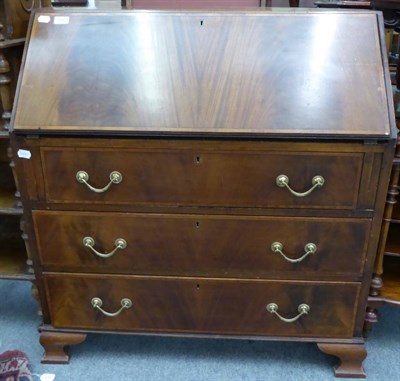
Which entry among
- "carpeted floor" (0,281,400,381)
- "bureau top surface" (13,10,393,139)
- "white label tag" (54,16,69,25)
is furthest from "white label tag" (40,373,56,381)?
"white label tag" (54,16,69,25)

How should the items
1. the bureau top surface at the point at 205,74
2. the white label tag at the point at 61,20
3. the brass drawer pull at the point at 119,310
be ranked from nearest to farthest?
1. the bureau top surface at the point at 205,74
2. the white label tag at the point at 61,20
3. the brass drawer pull at the point at 119,310

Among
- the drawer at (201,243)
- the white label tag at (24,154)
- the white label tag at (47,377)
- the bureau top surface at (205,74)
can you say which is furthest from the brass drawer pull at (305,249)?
the white label tag at (47,377)

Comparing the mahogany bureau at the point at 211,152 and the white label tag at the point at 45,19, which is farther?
the white label tag at the point at 45,19

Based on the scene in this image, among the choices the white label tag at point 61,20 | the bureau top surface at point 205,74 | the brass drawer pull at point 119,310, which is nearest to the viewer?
the bureau top surface at point 205,74

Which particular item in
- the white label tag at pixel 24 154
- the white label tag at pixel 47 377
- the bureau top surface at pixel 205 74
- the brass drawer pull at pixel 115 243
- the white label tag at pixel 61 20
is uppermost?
the white label tag at pixel 61 20

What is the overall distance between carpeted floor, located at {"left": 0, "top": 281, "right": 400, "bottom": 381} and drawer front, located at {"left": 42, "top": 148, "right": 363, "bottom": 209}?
58 centimetres

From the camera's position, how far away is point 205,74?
3.55ft

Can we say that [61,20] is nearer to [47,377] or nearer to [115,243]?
[115,243]

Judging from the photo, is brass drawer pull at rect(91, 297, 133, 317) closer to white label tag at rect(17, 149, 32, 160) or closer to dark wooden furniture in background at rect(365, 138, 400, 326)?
white label tag at rect(17, 149, 32, 160)

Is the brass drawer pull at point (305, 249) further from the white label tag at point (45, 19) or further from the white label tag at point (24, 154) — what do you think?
the white label tag at point (45, 19)

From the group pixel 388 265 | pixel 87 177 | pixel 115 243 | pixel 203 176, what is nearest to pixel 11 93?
pixel 87 177

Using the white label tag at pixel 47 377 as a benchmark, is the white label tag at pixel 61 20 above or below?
above

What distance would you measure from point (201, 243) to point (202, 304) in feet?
0.69

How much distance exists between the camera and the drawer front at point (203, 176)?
105 centimetres
